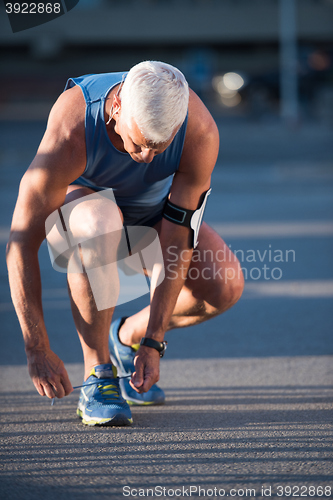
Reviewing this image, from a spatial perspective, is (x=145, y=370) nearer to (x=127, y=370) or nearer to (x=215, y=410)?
(x=215, y=410)

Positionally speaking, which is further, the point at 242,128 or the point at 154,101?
the point at 242,128

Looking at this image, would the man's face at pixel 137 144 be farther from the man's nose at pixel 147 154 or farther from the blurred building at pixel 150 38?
the blurred building at pixel 150 38

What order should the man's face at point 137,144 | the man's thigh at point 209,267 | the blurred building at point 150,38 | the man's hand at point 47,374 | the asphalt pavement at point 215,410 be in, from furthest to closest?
the blurred building at point 150,38 → the man's thigh at point 209,267 → the man's hand at point 47,374 → the man's face at point 137,144 → the asphalt pavement at point 215,410

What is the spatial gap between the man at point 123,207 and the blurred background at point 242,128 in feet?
3.26

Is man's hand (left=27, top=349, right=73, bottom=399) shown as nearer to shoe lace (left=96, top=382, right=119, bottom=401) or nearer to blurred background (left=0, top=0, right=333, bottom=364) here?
shoe lace (left=96, top=382, right=119, bottom=401)

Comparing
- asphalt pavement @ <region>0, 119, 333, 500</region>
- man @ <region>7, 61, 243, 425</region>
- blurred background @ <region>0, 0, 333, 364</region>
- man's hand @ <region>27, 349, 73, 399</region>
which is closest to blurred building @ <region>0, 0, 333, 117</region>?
blurred background @ <region>0, 0, 333, 364</region>

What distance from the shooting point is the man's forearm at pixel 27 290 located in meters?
2.54

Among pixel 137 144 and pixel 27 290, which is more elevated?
pixel 137 144

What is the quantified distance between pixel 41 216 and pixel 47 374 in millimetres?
602

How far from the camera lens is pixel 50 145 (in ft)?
8.13

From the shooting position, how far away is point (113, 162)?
105 inches

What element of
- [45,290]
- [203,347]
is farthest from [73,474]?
[45,290]

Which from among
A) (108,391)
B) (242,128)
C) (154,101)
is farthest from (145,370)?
(242,128)

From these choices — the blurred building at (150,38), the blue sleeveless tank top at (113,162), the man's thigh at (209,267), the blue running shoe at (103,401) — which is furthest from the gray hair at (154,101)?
the blurred building at (150,38)
